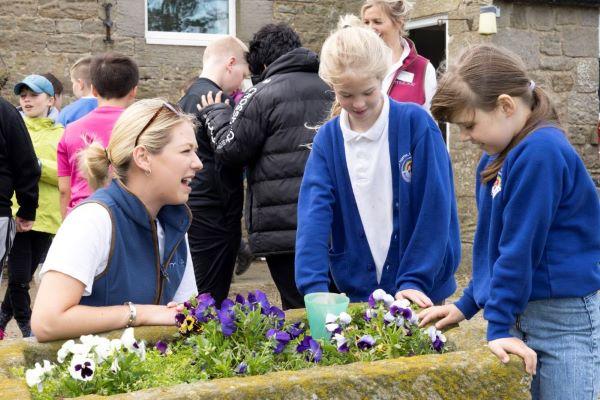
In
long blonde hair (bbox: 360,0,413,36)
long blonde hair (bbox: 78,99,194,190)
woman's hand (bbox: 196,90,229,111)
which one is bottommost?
long blonde hair (bbox: 78,99,194,190)

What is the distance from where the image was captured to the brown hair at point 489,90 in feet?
8.76

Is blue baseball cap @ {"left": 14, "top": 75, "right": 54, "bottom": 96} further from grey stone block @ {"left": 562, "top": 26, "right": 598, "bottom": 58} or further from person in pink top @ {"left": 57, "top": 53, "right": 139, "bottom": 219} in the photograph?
grey stone block @ {"left": 562, "top": 26, "right": 598, "bottom": 58}

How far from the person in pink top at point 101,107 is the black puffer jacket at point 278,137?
97 cm

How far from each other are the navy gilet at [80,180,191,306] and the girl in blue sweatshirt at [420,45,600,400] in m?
0.89

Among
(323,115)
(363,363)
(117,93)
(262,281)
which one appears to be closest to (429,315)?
(363,363)

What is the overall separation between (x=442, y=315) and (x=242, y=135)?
5.77ft

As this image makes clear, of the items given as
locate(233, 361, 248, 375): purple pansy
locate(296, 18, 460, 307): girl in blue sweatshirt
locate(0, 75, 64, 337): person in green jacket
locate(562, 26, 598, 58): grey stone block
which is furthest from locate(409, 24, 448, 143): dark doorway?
locate(233, 361, 248, 375): purple pansy

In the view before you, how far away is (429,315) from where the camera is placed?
2.69 meters

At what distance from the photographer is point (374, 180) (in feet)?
10.5

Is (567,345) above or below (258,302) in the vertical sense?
below

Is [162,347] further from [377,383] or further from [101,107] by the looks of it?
[101,107]

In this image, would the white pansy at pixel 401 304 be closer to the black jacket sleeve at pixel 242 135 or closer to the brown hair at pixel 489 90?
the brown hair at pixel 489 90

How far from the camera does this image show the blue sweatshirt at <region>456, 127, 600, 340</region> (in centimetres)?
250

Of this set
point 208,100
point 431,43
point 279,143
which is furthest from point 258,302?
point 431,43
